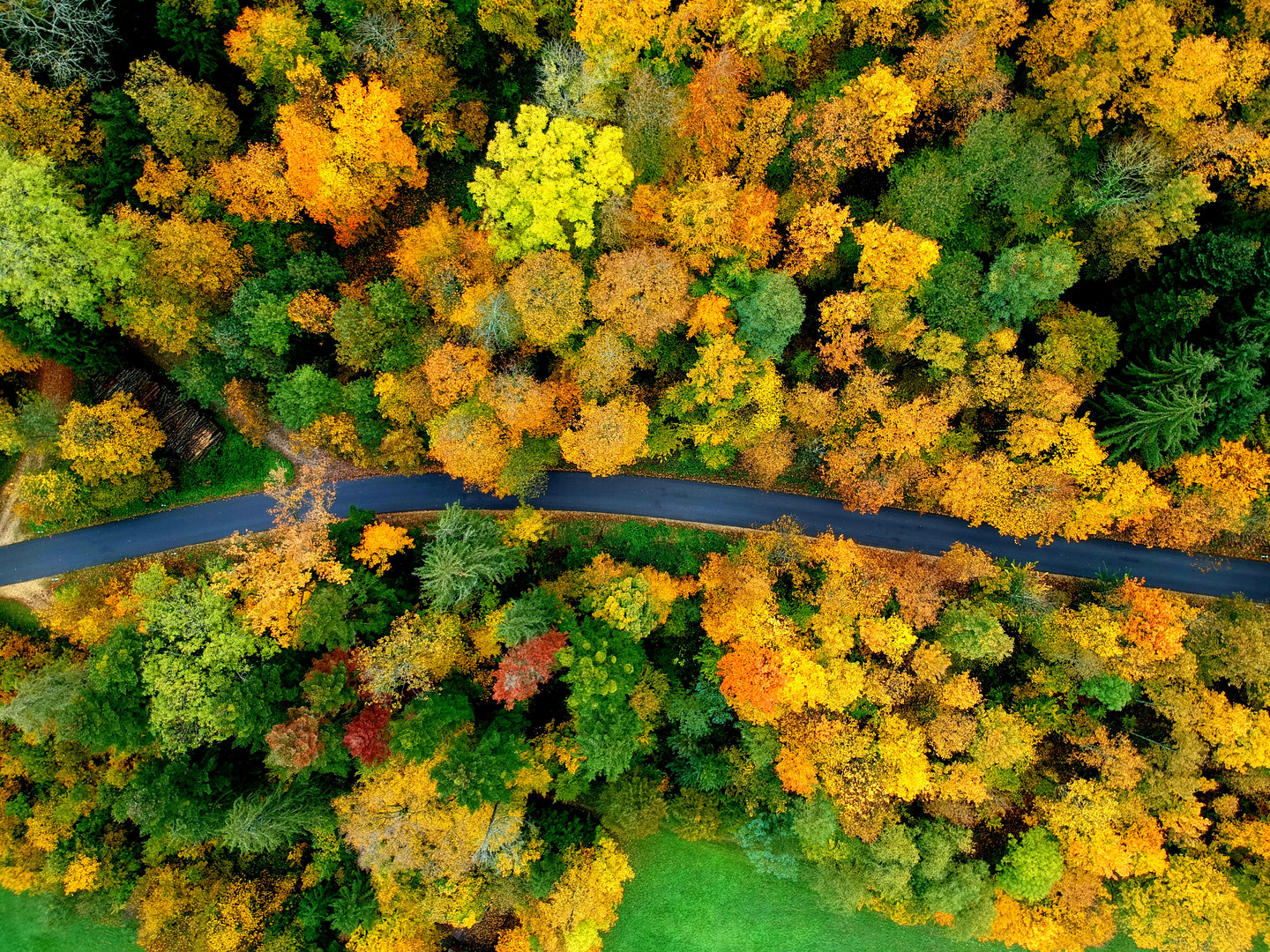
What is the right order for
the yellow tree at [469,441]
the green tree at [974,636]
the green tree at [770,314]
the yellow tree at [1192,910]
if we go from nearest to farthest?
the green tree at [770,314], the green tree at [974,636], the yellow tree at [469,441], the yellow tree at [1192,910]

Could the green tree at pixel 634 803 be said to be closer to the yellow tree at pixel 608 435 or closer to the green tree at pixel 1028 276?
the yellow tree at pixel 608 435

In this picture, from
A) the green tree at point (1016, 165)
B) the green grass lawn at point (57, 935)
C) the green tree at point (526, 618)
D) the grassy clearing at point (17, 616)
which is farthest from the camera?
the grassy clearing at point (17, 616)

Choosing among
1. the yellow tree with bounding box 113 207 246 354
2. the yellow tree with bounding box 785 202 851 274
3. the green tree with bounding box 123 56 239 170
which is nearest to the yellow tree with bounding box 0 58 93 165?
the green tree with bounding box 123 56 239 170

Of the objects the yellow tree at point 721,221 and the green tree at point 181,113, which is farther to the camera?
the green tree at point 181,113

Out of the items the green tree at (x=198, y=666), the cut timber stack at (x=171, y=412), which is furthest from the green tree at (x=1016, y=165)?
the cut timber stack at (x=171, y=412)

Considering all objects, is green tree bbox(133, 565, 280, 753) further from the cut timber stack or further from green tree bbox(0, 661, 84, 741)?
the cut timber stack

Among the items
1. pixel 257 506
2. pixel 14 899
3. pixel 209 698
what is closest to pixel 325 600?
pixel 209 698
